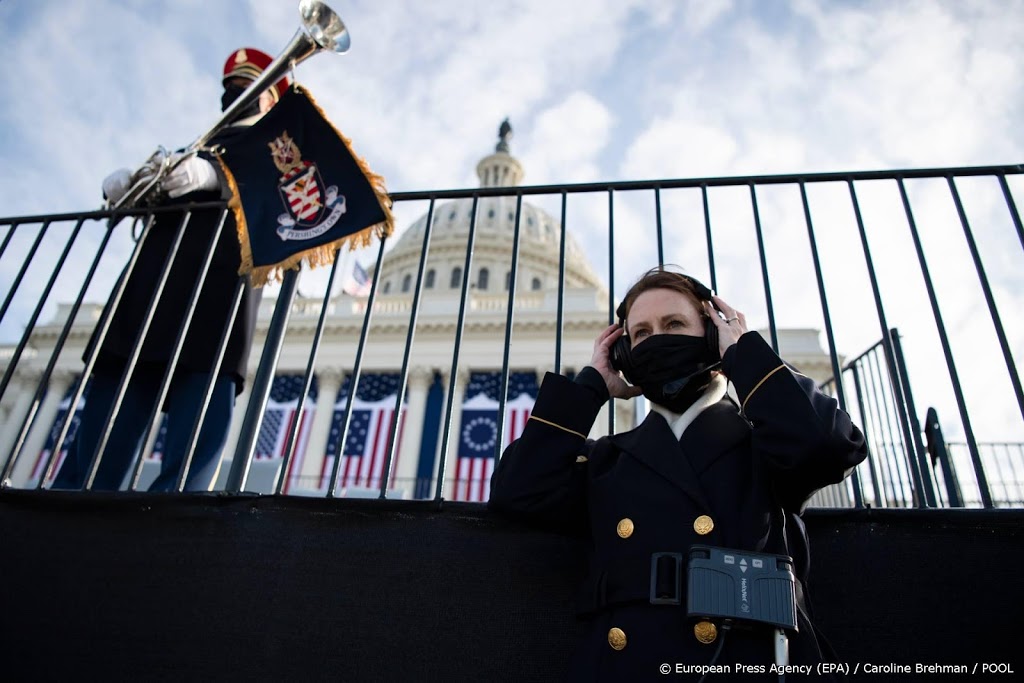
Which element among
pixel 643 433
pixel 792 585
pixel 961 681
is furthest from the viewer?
pixel 643 433

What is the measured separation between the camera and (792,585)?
5.02 ft

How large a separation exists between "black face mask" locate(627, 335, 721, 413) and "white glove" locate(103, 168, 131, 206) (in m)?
3.34

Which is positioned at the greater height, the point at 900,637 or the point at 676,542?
the point at 676,542

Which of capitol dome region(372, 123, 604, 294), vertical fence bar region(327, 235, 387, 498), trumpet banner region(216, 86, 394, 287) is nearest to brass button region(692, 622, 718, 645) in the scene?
vertical fence bar region(327, 235, 387, 498)

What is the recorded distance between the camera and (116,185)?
3898 mm

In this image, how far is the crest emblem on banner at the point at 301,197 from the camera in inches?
132

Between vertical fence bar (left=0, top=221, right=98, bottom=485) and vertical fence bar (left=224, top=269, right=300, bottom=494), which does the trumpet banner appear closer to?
vertical fence bar (left=224, top=269, right=300, bottom=494)

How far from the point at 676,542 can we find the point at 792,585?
1.00ft

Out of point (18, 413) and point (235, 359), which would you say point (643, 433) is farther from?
point (18, 413)

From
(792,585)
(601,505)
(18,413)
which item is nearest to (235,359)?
(601,505)

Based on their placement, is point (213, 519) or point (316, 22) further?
point (316, 22)

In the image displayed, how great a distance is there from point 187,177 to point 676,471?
331 cm

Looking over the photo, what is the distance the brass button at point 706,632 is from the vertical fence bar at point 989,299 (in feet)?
4.77

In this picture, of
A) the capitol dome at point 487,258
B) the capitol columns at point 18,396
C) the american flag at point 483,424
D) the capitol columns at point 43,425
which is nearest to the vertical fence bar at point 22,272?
the american flag at point 483,424
